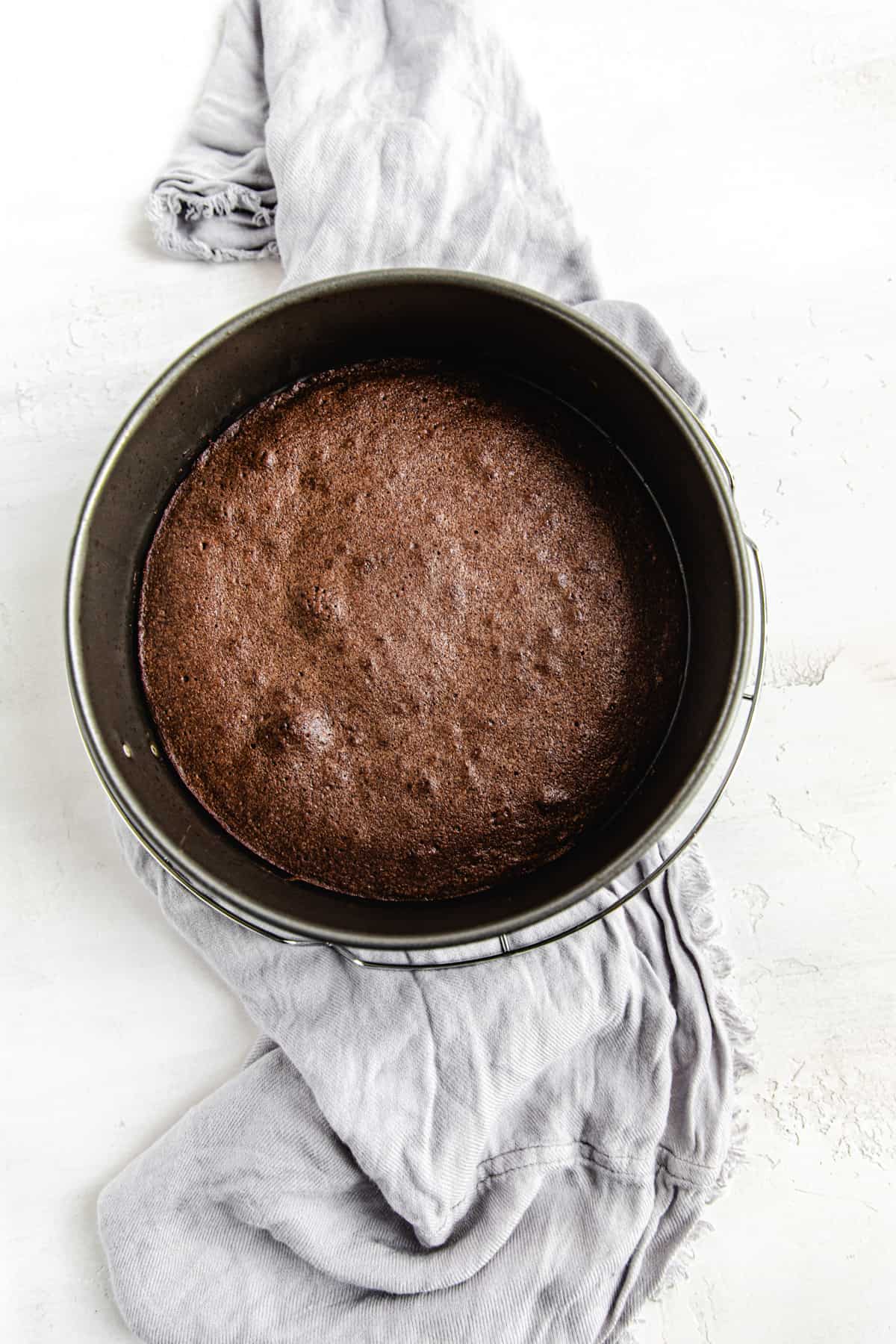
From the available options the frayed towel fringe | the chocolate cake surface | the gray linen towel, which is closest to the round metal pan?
the chocolate cake surface

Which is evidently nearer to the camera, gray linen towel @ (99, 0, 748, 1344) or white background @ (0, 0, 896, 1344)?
gray linen towel @ (99, 0, 748, 1344)

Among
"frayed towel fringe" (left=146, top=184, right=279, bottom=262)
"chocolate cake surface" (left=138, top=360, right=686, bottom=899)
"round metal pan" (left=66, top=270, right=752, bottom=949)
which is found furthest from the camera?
"frayed towel fringe" (left=146, top=184, right=279, bottom=262)

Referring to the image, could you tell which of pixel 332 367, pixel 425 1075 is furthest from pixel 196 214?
pixel 425 1075

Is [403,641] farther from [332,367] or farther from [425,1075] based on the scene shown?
[425,1075]

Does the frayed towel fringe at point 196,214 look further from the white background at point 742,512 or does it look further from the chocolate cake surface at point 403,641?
the chocolate cake surface at point 403,641

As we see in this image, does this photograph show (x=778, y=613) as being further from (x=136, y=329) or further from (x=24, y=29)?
(x=24, y=29)

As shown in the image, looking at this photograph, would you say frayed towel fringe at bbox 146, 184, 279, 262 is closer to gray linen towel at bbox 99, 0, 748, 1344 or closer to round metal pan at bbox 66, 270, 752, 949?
gray linen towel at bbox 99, 0, 748, 1344

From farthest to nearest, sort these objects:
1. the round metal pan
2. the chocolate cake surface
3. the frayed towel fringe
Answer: the frayed towel fringe
the chocolate cake surface
the round metal pan
